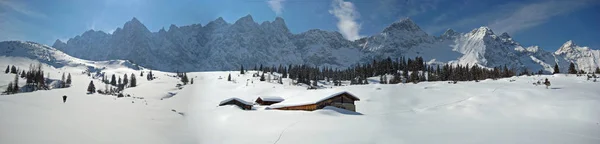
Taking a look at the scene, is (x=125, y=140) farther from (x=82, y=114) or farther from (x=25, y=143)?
(x=25, y=143)

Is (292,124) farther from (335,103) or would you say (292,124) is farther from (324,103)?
(335,103)

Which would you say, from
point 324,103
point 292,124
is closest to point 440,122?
point 292,124

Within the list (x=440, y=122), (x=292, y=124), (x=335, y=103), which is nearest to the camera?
(x=292, y=124)

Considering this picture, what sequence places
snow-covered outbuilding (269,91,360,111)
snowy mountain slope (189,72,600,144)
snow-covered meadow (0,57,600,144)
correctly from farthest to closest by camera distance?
snow-covered outbuilding (269,91,360,111)
snowy mountain slope (189,72,600,144)
snow-covered meadow (0,57,600,144)

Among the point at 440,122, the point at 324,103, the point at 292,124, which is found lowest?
the point at 440,122

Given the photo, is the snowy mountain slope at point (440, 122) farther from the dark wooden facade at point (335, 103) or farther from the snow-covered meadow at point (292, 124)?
the dark wooden facade at point (335, 103)

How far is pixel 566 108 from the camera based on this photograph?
29766 mm

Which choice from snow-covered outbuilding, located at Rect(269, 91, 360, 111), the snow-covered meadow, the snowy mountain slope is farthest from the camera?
snow-covered outbuilding, located at Rect(269, 91, 360, 111)

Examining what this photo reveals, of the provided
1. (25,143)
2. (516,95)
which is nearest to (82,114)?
(25,143)

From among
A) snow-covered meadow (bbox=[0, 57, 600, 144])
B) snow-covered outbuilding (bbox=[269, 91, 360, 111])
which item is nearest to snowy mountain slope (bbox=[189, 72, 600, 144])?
snow-covered meadow (bbox=[0, 57, 600, 144])

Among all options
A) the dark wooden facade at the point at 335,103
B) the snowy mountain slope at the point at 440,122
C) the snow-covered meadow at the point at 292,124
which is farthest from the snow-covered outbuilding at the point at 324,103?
the snow-covered meadow at the point at 292,124

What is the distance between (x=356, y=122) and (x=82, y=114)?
16224mm

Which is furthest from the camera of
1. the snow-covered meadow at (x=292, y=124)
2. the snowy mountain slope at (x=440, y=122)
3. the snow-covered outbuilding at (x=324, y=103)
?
the snow-covered outbuilding at (x=324, y=103)

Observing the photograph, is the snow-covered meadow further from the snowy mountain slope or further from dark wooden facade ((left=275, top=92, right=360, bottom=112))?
dark wooden facade ((left=275, top=92, right=360, bottom=112))
